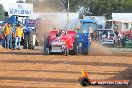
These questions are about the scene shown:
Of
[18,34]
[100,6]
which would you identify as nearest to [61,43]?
[18,34]

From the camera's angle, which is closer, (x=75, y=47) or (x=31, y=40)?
(x=75, y=47)

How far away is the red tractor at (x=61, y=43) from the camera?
2509 centimetres

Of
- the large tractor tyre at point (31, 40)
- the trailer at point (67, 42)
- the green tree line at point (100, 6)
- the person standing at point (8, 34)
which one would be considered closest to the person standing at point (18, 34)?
the person standing at point (8, 34)

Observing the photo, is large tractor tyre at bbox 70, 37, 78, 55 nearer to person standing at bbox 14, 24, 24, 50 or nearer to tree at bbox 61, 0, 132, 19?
person standing at bbox 14, 24, 24, 50

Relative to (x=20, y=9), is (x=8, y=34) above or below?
below

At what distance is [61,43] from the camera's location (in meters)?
25.0

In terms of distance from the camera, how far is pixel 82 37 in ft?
86.2

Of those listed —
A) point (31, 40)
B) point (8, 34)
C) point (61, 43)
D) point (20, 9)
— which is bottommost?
point (31, 40)

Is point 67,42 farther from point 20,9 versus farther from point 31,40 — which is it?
point 20,9

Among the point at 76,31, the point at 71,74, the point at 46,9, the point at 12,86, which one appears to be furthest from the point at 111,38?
the point at 12,86

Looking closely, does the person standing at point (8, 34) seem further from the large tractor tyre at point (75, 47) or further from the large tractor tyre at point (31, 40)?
the large tractor tyre at point (75, 47)

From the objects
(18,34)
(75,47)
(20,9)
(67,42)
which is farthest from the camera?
(20,9)

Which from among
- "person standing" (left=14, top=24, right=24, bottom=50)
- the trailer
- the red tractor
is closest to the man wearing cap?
"person standing" (left=14, top=24, right=24, bottom=50)

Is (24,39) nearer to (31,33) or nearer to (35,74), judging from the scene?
(31,33)
